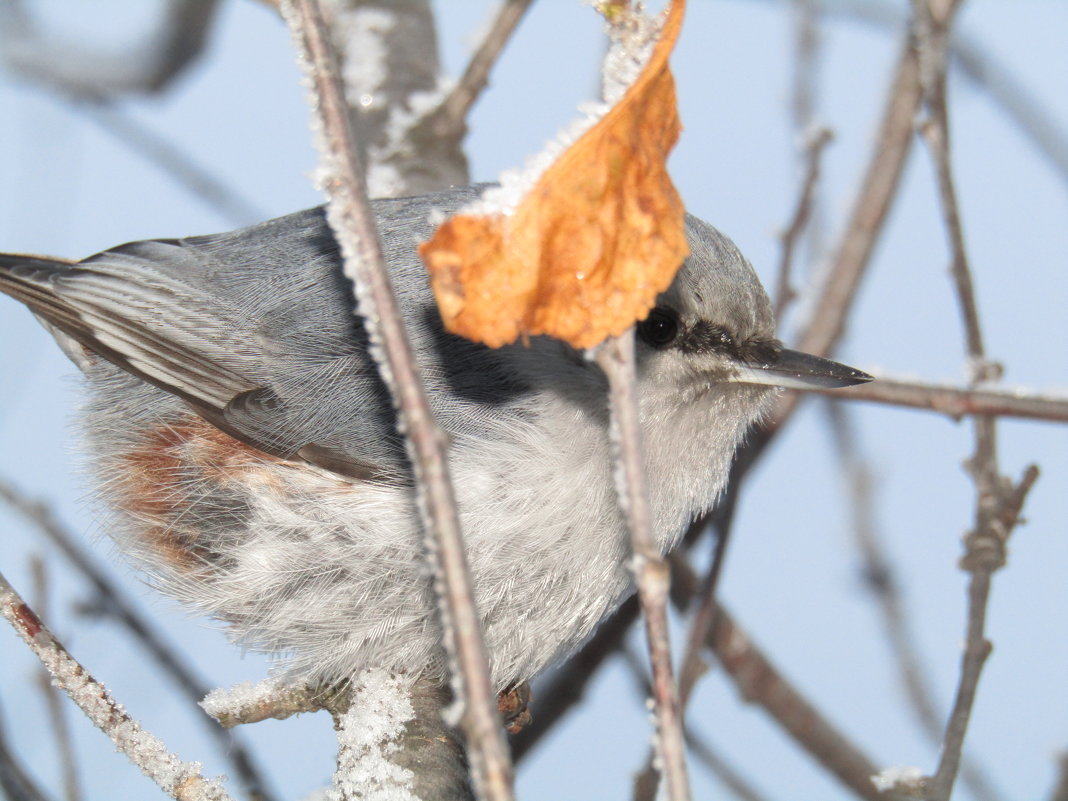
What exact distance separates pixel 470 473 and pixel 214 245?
0.78 meters

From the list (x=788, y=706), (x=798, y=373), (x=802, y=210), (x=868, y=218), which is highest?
(x=868, y=218)

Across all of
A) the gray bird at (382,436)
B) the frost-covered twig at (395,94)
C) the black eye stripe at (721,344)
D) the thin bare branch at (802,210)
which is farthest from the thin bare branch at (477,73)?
the black eye stripe at (721,344)

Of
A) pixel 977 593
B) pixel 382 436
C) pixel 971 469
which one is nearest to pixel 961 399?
pixel 971 469

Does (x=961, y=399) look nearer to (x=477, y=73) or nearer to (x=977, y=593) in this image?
(x=977, y=593)

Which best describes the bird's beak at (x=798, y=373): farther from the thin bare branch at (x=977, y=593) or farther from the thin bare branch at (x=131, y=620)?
the thin bare branch at (x=131, y=620)

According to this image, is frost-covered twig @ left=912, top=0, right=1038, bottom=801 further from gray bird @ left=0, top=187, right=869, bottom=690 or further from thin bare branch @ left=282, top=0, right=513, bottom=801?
thin bare branch @ left=282, top=0, right=513, bottom=801

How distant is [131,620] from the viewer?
207 cm

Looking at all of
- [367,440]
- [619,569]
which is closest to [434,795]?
[619,569]

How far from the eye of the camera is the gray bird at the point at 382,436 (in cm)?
166

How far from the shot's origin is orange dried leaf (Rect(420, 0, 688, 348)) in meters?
0.98

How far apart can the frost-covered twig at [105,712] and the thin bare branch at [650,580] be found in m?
0.75

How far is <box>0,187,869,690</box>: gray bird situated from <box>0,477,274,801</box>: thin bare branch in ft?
0.86

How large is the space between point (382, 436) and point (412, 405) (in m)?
0.89

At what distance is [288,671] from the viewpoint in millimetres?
1791
